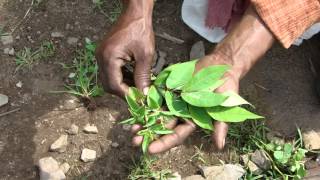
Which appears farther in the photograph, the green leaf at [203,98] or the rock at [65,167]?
the rock at [65,167]

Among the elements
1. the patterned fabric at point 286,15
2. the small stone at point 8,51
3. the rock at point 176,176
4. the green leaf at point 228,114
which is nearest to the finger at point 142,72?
the green leaf at point 228,114

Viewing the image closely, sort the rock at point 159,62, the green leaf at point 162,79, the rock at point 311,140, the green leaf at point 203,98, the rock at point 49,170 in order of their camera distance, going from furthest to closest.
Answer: the rock at point 159,62 < the rock at point 311,140 < the rock at point 49,170 < the green leaf at point 162,79 < the green leaf at point 203,98

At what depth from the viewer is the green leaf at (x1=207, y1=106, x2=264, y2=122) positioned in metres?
1.55

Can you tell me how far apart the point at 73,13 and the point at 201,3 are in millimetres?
541

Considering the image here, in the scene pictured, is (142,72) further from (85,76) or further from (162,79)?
(85,76)

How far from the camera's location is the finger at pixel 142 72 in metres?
1.66

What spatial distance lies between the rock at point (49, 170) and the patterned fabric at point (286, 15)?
90 centimetres

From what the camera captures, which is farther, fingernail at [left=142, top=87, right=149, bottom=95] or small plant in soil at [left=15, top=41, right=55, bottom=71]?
small plant in soil at [left=15, top=41, right=55, bottom=71]

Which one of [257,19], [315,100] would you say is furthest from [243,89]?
[257,19]

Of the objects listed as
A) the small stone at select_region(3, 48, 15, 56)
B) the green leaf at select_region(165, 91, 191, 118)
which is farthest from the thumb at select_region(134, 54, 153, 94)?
the small stone at select_region(3, 48, 15, 56)

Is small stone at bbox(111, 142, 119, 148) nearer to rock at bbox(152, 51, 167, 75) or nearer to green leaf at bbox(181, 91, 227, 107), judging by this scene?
rock at bbox(152, 51, 167, 75)

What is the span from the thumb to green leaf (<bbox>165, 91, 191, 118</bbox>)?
11 cm

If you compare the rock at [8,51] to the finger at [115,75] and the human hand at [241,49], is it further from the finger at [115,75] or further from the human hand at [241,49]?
the human hand at [241,49]

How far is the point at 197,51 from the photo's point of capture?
2.22 metres
